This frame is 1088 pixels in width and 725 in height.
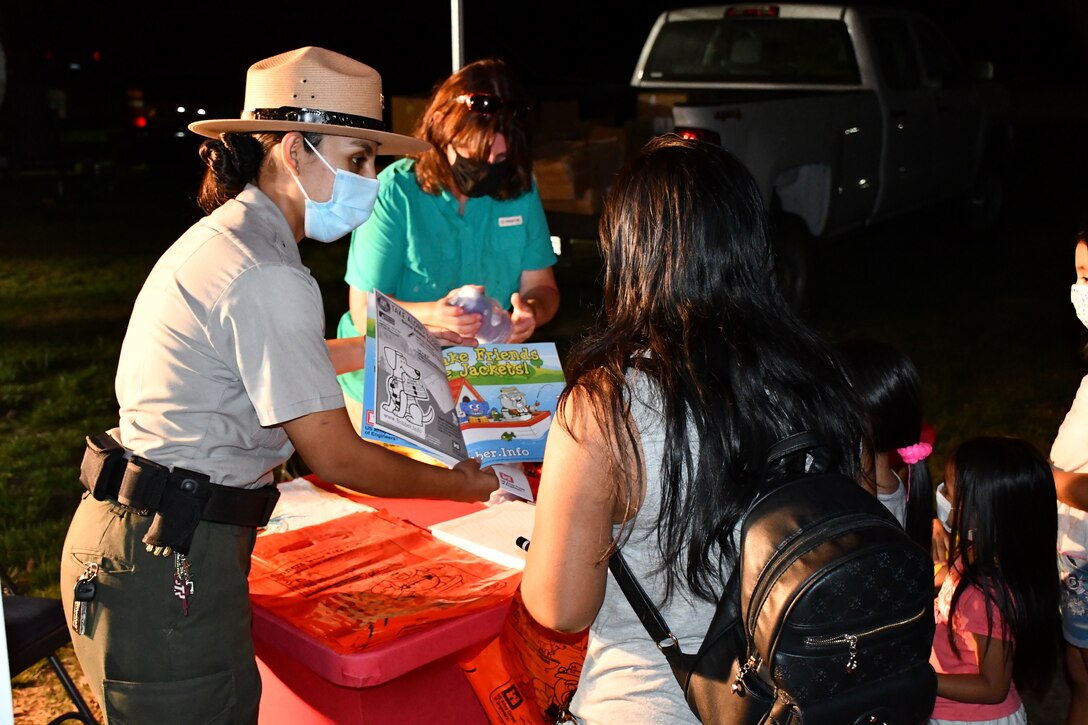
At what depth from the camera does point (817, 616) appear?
1.47m

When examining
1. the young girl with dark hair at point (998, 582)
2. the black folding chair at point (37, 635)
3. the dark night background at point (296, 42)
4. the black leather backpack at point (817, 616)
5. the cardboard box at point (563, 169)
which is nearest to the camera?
the black leather backpack at point (817, 616)

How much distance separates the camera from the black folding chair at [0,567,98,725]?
272 cm

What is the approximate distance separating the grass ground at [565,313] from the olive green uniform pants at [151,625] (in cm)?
97

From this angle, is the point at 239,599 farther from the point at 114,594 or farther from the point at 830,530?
the point at 830,530

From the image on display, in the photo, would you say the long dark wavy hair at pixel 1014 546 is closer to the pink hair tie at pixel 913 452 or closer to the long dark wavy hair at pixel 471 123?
the pink hair tie at pixel 913 452

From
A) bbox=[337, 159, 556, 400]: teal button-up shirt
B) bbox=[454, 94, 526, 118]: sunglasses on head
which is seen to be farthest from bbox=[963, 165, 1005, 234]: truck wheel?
bbox=[454, 94, 526, 118]: sunglasses on head

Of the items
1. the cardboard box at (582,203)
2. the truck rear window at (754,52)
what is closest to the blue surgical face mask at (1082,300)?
the cardboard box at (582,203)

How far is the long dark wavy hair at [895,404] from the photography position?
110 inches

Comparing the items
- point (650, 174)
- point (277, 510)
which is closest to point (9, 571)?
point (277, 510)

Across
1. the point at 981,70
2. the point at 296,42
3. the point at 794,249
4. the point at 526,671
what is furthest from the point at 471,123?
the point at 296,42

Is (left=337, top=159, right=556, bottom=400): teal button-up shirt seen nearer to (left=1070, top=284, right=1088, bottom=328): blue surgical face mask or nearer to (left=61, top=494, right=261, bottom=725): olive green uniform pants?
(left=61, top=494, right=261, bottom=725): olive green uniform pants

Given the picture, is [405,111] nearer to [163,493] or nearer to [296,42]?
[163,493]

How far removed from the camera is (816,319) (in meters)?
8.54

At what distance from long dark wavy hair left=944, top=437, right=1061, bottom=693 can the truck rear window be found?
258 inches
